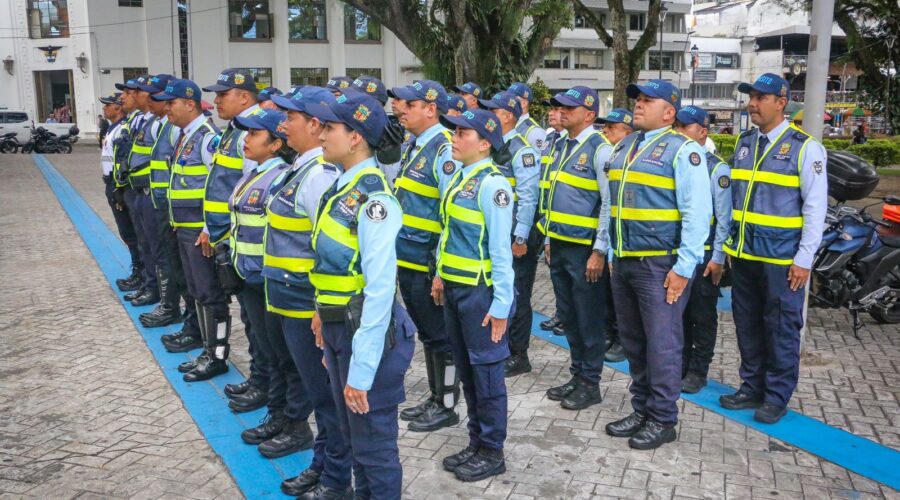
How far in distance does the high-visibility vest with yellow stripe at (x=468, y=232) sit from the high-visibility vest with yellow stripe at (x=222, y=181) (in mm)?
1848

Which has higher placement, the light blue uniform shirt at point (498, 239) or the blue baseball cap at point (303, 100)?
the blue baseball cap at point (303, 100)

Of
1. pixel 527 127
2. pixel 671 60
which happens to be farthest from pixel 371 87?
pixel 671 60

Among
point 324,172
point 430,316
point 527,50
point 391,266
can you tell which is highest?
point 527,50

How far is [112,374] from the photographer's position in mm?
5969

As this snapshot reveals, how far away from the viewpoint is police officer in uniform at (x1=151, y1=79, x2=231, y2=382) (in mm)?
5633

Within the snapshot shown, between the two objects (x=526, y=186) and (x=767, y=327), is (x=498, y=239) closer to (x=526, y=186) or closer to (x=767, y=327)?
(x=526, y=186)

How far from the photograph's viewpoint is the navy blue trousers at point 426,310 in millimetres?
4961

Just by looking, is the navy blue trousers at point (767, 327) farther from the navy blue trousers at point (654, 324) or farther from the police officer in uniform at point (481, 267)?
the police officer in uniform at point (481, 267)

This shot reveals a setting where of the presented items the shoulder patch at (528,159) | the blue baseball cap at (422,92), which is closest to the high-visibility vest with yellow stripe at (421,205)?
the blue baseball cap at (422,92)

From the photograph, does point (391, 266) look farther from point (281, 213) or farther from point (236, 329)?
point (236, 329)

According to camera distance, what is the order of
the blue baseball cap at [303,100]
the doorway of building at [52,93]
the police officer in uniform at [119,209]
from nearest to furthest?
the blue baseball cap at [303,100]
the police officer in uniform at [119,209]
the doorway of building at [52,93]

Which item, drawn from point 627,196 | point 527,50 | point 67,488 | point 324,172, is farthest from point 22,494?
point 527,50

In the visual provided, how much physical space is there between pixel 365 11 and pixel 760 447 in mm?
12238

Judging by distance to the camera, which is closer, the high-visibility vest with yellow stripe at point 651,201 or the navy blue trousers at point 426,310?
the high-visibility vest with yellow stripe at point 651,201
